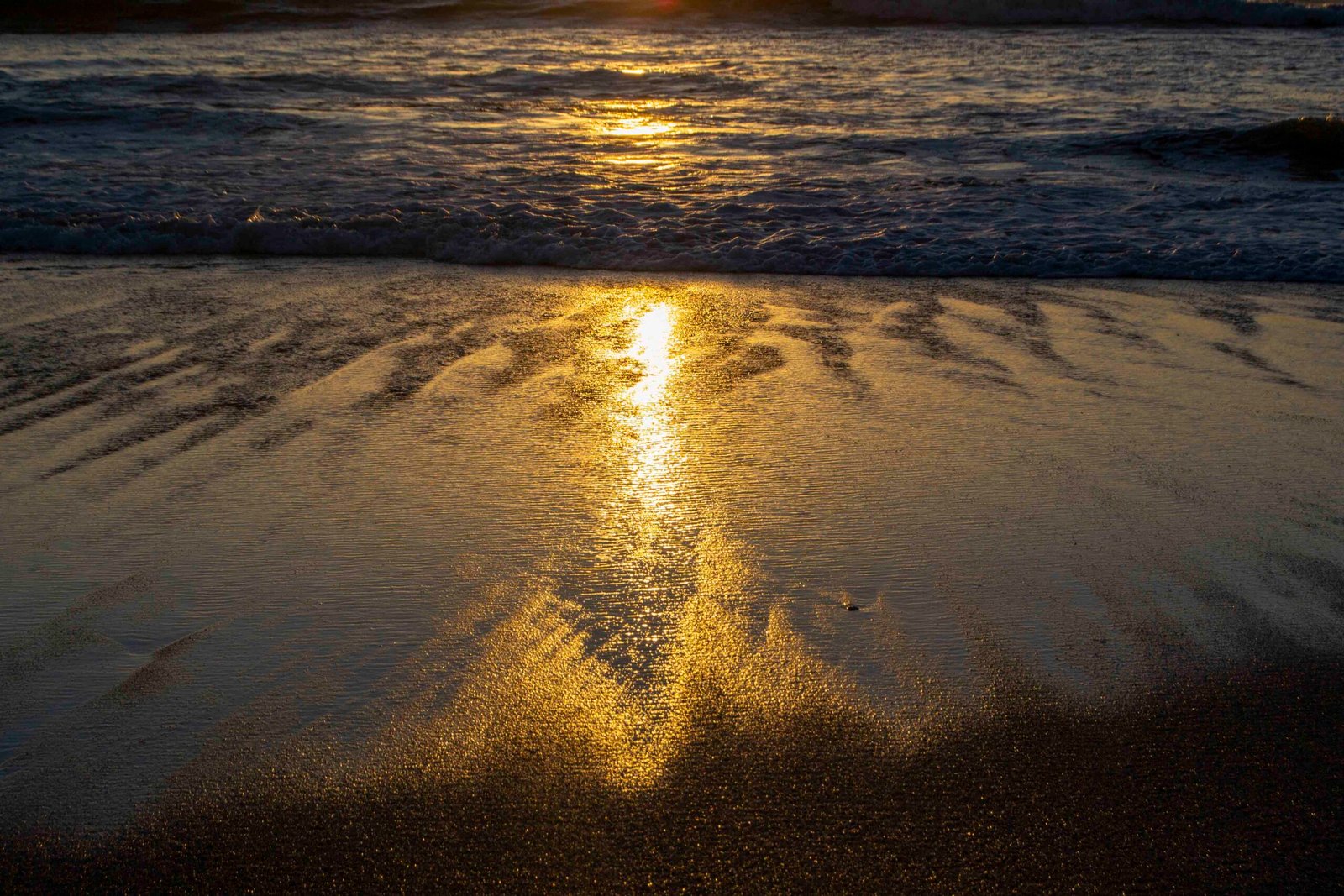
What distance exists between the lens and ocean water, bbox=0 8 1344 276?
5.15m

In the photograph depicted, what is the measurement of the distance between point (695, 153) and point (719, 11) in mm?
12604

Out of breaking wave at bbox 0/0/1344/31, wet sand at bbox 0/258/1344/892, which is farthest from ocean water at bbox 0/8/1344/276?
breaking wave at bbox 0/0/1344/31

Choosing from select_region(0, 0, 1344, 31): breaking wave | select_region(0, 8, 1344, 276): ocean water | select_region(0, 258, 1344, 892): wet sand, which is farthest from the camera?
select_region(0, 0, 1344, 31): breaking wave

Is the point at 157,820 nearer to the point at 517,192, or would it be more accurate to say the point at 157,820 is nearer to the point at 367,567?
the point at 367,567

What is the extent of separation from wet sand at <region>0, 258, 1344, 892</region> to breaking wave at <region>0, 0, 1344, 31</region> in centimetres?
1641

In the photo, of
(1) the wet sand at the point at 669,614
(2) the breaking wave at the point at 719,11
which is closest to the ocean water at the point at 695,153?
(1) the wet sand at the point at 669,614

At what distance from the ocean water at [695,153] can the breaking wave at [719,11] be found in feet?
9.71

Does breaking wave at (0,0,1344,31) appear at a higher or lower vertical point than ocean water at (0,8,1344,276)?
higher

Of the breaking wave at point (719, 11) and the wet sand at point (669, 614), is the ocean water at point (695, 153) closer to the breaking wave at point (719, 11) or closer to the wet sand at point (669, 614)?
the wet sand at point (669, 614)

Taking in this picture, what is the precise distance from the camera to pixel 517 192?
617 centimetres

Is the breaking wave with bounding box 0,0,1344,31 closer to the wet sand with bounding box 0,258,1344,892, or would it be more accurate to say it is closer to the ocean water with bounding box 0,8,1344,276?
the ocean water with bounding box 0,8,1344,276

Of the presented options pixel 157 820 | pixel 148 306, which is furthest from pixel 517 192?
pixel 157 820

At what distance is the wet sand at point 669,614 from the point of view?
1.53 m

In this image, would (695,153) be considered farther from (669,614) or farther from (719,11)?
(719,11)
